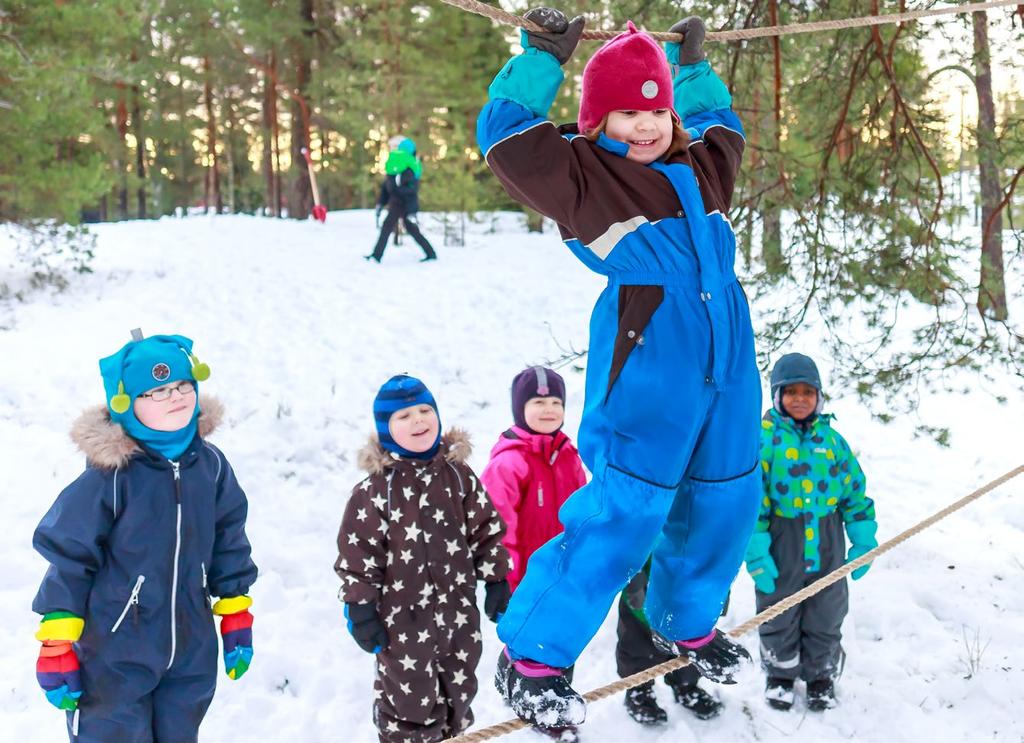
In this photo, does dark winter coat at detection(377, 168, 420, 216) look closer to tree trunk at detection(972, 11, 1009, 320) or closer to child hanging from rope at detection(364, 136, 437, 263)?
child hanging from rope at detection(364, 136, 437, 263)

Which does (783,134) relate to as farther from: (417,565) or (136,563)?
(136,563)

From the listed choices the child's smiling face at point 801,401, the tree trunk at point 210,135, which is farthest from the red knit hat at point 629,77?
the tree trunk at point 210,135

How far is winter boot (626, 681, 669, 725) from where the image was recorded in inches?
162

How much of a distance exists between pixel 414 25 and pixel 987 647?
16.2 metres

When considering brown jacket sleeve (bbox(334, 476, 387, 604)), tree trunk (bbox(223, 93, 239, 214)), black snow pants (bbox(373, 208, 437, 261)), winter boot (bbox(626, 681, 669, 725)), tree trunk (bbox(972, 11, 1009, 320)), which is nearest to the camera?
brown jacket sleeve (bbox(334, 476, 387, 604))

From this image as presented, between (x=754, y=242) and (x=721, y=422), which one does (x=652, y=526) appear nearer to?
(x=721, y=422)

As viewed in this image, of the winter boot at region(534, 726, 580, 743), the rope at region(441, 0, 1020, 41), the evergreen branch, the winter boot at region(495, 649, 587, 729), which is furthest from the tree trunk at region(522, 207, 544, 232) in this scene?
the winter boot at region(495, 649, 587, 729)

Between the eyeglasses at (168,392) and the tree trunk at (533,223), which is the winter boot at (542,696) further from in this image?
the tree trunk at (533,223)

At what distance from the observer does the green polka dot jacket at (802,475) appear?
4023 millimetres

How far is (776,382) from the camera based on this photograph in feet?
13.4

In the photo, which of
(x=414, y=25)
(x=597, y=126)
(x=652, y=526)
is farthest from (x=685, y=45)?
(x=414, y=25)

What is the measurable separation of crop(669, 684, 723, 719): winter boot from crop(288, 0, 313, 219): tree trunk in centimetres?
1809

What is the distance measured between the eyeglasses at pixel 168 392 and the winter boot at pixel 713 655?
1.81m

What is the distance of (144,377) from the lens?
2.79 m
